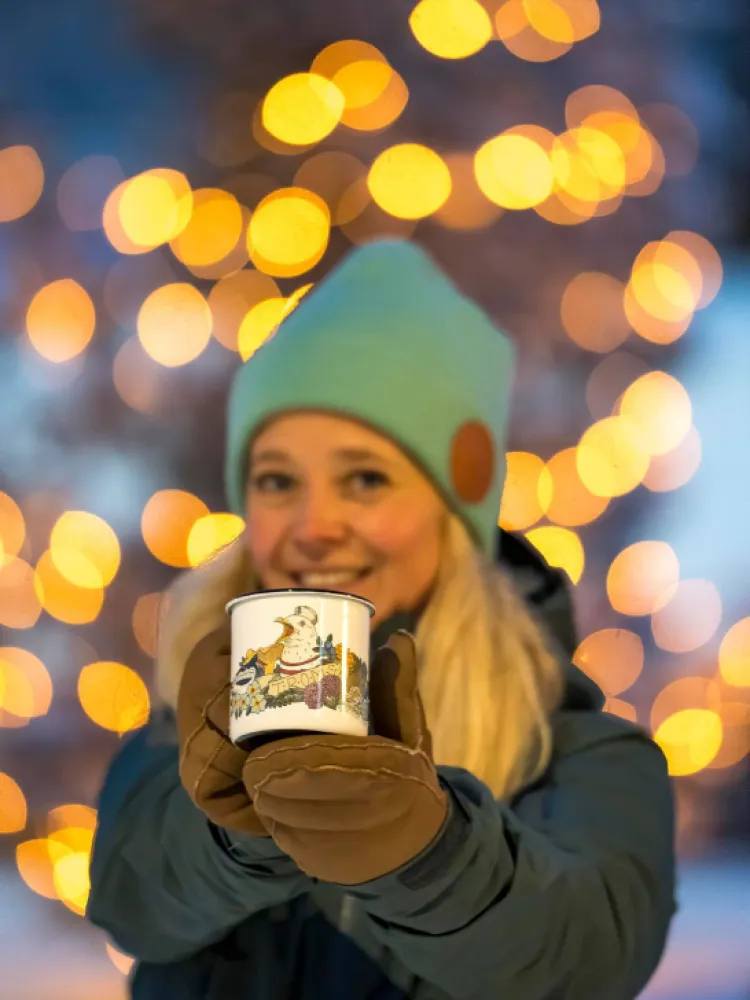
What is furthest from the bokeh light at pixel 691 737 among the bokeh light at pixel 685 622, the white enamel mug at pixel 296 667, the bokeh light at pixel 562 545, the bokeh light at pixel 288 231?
the white enamel mug at pixel 296 667

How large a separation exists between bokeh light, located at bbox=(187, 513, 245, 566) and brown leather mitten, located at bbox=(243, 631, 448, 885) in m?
0.80

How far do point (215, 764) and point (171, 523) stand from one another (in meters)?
0.78

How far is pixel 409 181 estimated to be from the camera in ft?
4.69

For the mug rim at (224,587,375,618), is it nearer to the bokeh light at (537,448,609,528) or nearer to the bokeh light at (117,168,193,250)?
the bokeh light at (537,448,609,528)

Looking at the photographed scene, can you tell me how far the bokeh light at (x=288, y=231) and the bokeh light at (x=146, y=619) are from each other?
502 mm

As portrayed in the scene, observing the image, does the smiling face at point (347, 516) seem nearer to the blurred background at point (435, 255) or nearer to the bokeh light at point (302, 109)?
the blurred background at point (435, 255)

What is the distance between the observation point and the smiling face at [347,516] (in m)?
0.92

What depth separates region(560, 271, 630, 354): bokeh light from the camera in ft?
4.66

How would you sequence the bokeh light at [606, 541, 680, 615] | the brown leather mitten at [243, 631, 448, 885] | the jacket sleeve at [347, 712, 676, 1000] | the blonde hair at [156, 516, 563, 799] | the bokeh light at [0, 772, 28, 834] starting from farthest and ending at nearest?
the bokeh light at [606, 541, 680, 615]
the bokeh light at [0, 772, 28, 834]
the blonde hair at [156, 516, 563, 799]
the jacket sleeve at [347, 712, 676, 1000]
the brown leather mitten at [243, 631, 448, 885]

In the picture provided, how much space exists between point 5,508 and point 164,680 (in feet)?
1.43

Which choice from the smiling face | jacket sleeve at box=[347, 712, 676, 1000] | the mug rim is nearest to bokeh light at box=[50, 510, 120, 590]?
the smiling face

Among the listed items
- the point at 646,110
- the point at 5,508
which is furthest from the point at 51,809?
the point at 646,110

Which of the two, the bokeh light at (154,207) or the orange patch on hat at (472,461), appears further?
the bokeh light at (154,207)

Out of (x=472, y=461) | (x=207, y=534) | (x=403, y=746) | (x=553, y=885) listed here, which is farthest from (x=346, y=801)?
(x=207, y=534)
